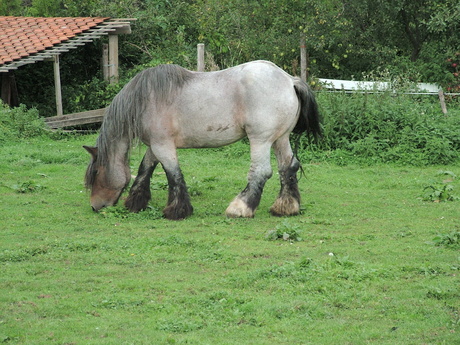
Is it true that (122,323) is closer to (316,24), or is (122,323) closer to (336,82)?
(336,82)

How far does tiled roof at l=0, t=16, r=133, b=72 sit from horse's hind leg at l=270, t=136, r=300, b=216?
882 centimetres

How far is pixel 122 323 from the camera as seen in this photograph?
5445mm

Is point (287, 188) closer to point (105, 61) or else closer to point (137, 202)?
point (137, 202)

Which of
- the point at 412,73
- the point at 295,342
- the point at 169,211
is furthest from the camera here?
the point at 412,73

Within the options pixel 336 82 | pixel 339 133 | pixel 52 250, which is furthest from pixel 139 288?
pixel 336 82

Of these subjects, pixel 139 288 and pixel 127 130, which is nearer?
pixel 139 288

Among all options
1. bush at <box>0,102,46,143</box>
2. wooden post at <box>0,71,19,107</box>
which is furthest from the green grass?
wooden post at <box>0,71,19,107</box>

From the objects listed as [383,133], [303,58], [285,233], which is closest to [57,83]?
[303,58]

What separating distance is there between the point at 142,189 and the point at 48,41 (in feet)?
28.9

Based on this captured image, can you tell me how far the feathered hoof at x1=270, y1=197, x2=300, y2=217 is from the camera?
30.2ft

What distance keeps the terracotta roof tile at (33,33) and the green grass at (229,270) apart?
647cm

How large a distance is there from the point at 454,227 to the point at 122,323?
4547mm

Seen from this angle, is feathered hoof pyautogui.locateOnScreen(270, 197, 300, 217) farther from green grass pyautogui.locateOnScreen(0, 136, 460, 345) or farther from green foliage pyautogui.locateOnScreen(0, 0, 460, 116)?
green foliage pyautogui.locateOnScreen(0, 0, 460, 116)

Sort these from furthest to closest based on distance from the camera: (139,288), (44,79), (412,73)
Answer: (44,79) < (412,73) < (139,288)
